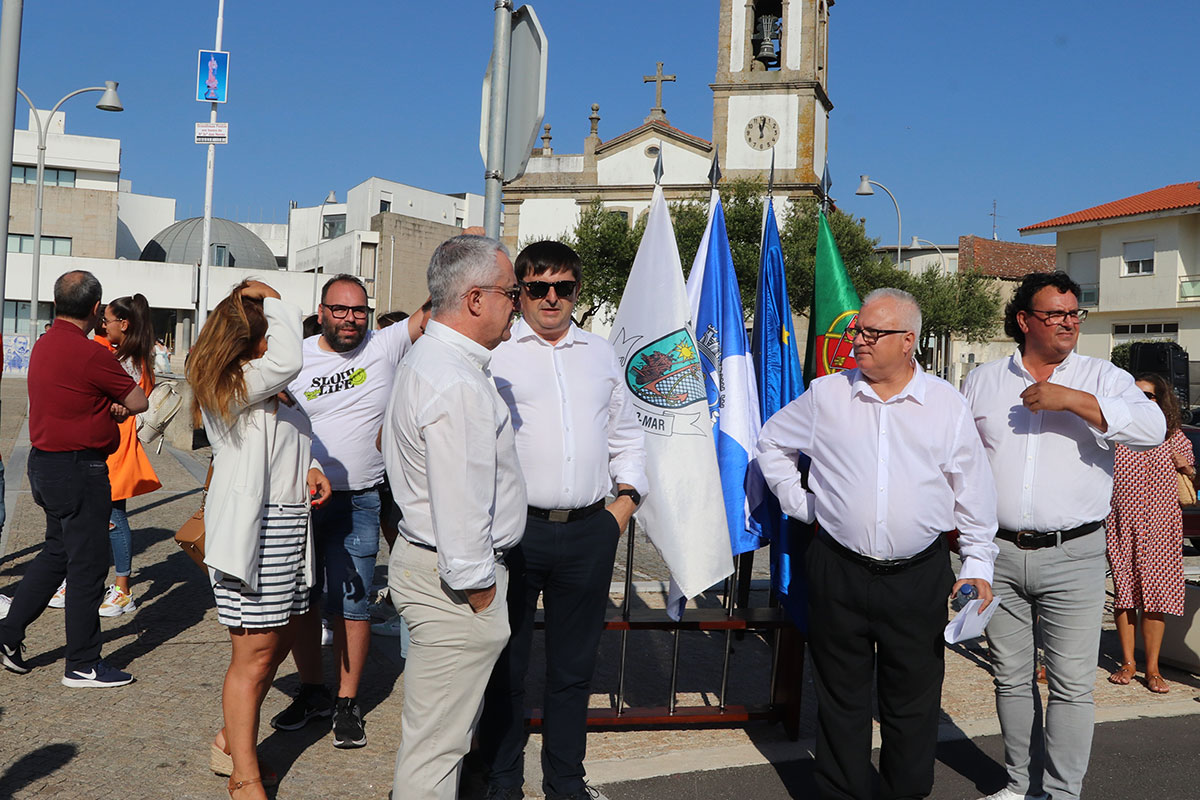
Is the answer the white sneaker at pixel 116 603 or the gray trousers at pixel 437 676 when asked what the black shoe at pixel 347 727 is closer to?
the gray trousers at pixel 437 676

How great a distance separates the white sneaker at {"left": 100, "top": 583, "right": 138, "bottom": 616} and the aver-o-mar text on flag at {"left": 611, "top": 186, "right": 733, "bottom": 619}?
3.63 m

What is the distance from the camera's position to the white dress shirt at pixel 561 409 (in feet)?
12.5

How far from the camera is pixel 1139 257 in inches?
1572

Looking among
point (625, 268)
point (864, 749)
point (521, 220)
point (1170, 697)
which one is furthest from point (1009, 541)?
point (521, 220)

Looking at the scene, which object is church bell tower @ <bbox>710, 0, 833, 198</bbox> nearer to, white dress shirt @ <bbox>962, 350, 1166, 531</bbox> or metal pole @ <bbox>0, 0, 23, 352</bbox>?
metal pole @ <bbox>0, 0, 23, 352</bbox>

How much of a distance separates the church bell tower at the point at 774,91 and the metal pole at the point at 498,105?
129 feet

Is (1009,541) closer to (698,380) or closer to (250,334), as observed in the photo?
(698,380)

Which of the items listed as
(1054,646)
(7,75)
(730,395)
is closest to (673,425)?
(730,395)

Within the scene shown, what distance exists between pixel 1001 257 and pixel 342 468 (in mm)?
61922

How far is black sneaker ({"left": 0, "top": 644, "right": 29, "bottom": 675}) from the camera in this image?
204 inches

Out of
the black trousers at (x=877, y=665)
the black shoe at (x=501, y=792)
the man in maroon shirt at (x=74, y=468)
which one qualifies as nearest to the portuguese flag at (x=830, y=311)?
the black trousers at (x=877, y=665)

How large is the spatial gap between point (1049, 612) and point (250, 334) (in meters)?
3.21

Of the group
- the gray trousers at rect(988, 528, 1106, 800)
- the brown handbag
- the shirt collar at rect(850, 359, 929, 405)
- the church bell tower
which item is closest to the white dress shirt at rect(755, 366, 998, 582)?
the shirt collar at rect(850, 359, 929, 405)

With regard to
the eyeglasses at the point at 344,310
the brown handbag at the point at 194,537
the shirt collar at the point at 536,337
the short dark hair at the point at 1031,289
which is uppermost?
the short dark hair at the point at 1031,289
